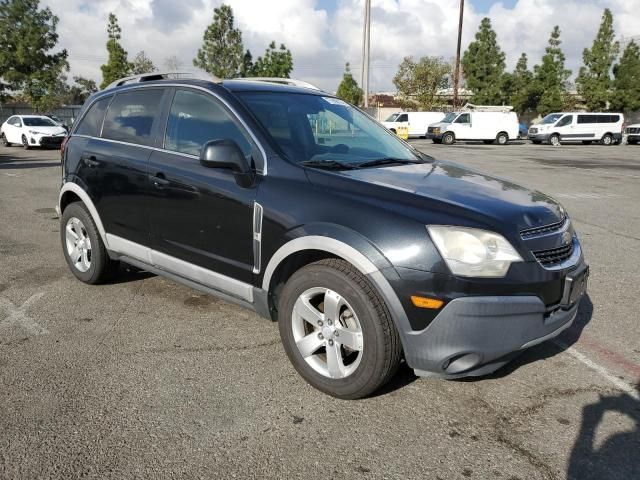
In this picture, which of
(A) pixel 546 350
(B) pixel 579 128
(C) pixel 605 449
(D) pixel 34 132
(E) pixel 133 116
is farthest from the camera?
(B) pixel 579 128

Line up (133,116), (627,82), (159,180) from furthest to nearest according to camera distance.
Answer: (627,82)
(133,116)
(159,180)

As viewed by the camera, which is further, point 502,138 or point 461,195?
point 502,138

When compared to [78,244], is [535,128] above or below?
above

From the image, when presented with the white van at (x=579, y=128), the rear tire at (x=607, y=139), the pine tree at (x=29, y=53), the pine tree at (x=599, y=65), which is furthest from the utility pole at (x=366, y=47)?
the pine tree at (x=599, y=65)

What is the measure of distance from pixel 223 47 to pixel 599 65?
110ft

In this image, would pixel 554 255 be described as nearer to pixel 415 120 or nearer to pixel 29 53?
pixel 415 120

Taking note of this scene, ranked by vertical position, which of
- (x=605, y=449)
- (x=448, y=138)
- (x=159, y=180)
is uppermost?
(x=448, y=138)

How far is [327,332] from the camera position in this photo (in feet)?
9.58

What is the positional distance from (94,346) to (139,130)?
163 centimetres

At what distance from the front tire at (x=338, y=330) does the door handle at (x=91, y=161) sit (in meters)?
2.27

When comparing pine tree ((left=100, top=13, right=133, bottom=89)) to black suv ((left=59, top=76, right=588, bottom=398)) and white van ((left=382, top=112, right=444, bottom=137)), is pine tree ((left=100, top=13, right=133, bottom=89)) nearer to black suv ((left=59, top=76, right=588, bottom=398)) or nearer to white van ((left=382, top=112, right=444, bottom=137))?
white van ((left=382, top=112, right=444, bottom=137))

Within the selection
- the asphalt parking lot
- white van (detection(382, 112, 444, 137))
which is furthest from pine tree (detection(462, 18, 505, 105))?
the asphalt parking lot

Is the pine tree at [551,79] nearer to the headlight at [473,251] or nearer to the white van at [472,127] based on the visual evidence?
the white van at [472,127]

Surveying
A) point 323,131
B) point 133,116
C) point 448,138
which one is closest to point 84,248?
point 133,116
